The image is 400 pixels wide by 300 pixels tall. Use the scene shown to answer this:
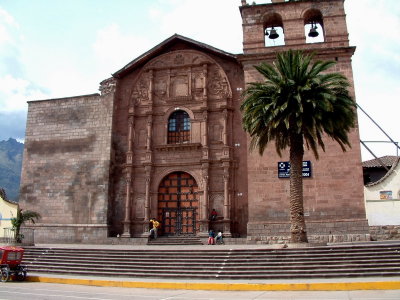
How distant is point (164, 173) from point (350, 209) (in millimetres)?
11328

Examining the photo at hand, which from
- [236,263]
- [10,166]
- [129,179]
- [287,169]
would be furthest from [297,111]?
[10,166]

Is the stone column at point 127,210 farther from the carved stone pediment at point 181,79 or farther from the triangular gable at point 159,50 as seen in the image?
the triangular gable at point 159,50

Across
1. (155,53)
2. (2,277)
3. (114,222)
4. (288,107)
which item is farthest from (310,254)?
(155,53)

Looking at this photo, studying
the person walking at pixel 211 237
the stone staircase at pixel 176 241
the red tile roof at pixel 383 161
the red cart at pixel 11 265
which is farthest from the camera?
the red tile roof at pixel 383 161

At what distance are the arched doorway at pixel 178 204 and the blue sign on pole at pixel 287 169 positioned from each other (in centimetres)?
559

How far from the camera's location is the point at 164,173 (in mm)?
25359

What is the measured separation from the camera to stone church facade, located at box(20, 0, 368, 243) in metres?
22.0

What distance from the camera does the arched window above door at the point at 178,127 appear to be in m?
26.0

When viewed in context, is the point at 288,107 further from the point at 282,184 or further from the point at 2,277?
the point at 2,277

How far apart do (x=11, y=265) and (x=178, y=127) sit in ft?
45.7

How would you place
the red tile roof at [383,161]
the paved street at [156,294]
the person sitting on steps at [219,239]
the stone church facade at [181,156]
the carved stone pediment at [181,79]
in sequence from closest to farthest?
the paved street at [156,294] → the stone church facade at [181,156] → the person sitting on steps at [219,239] → the carved stone pediment at [181,79] → the red tile roof at [383,161]

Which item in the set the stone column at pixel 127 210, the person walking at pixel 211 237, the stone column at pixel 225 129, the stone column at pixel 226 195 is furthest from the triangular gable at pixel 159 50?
the person walking at pixel 211 237

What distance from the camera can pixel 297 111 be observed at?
17172 millimetres

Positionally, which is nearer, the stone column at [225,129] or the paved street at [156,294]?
the paved street at [156,294]
